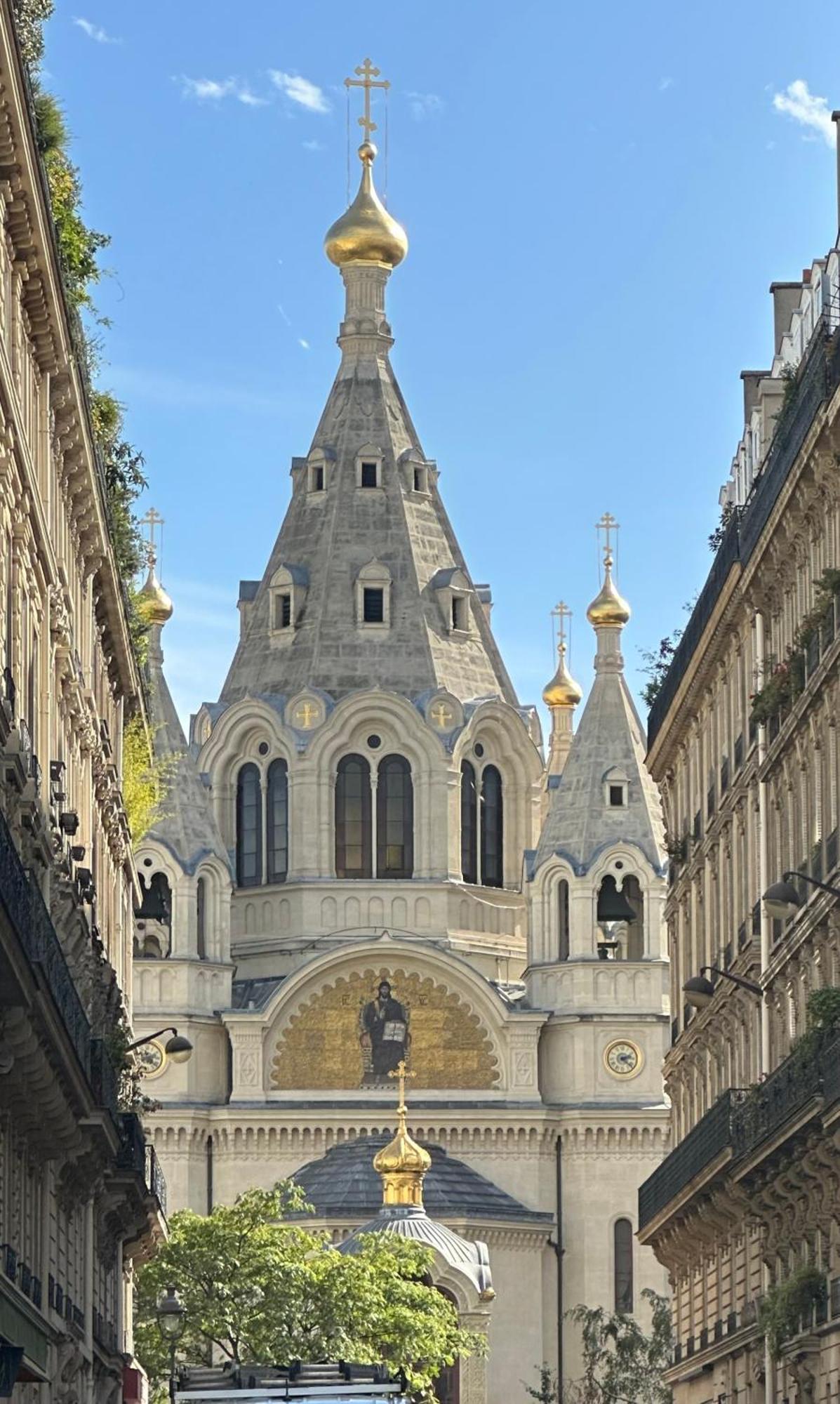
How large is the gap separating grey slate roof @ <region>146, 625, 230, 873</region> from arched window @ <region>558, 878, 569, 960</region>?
32.2ft

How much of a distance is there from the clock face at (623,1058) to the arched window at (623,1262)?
4.61 m

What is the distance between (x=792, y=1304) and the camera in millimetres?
43031

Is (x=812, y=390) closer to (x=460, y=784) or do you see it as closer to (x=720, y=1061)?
(x=720, y=1061)

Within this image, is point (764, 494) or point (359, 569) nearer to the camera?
point (764, 494)

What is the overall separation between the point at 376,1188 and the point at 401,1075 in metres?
3.69

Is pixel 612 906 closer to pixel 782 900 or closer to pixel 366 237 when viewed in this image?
pixel 366 237

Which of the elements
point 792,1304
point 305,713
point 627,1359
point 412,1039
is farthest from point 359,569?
point 792,1304

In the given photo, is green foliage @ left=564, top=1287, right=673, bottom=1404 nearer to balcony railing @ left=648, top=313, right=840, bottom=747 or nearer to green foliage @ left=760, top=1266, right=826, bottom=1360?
balcony railing @ left=648, top=313, right=840, bottom=747

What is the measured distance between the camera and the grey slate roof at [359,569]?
12062 cm

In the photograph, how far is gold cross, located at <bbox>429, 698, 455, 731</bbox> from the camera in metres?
118

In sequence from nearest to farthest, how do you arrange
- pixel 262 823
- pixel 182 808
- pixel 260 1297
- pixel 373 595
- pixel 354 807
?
pixel 260 1297 → pixel 182 808 → pixel 354 807 → pixel 262 823 → pixel 373 595

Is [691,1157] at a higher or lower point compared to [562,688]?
lower

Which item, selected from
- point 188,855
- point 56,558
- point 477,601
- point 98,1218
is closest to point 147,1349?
point 98,1218

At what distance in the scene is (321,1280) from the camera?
7281 centimetres
